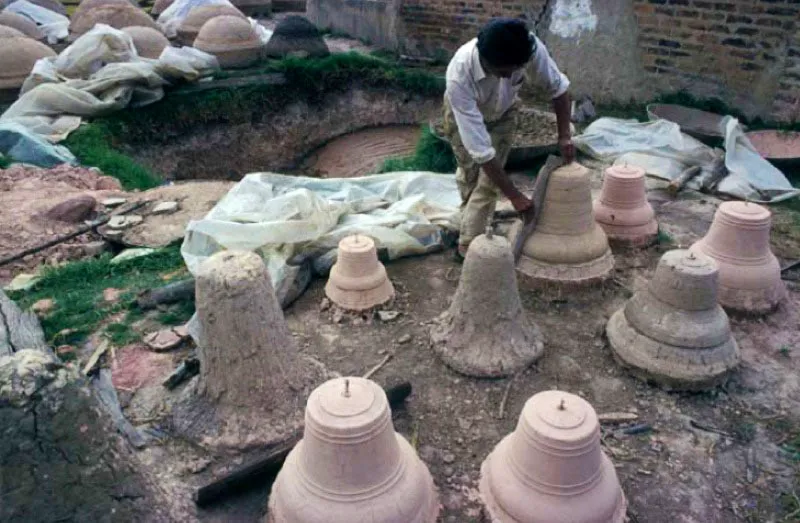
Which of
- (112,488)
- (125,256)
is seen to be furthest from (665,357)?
(125,256)

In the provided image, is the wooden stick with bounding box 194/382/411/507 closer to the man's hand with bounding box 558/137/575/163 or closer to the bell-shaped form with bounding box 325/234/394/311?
the bell-shaped form with bounding box 325/234/394/311

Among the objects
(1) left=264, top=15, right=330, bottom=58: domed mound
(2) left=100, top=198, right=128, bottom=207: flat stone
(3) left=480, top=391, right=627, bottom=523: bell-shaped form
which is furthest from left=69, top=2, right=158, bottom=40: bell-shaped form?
(3) left=480, top=391, right=627, bottom=523: bell-shaped form

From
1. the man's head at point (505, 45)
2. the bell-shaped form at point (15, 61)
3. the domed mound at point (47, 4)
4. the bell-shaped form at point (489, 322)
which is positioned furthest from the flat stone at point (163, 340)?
the domed mound at point (47, 4)

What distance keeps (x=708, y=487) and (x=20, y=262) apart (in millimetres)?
5283

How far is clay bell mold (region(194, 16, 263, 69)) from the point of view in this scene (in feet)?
33.0

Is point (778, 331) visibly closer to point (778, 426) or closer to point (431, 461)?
point (778, 426)

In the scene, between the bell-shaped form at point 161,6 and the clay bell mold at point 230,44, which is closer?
the clay bell mold at point 230,44

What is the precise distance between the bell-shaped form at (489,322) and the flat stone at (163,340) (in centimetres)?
167

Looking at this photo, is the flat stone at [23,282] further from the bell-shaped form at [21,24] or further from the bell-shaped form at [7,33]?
the bell-shaped form at [21,24]

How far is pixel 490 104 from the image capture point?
4109 millimetres

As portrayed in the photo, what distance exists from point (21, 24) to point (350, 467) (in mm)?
12085

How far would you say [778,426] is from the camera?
321 cm

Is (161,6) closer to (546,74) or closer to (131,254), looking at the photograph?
(131,254)

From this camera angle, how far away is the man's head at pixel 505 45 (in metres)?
3.37
